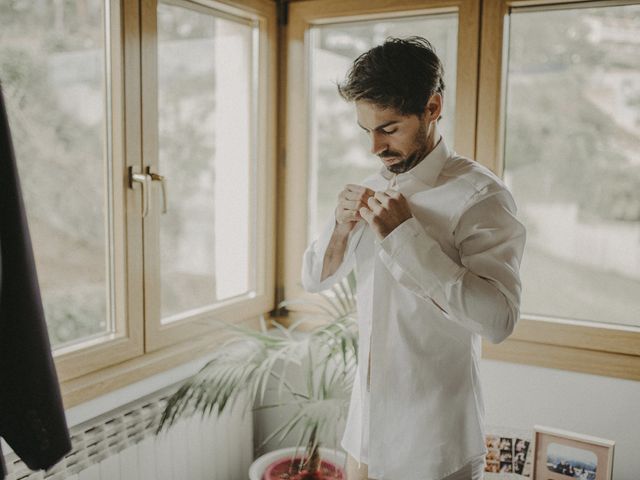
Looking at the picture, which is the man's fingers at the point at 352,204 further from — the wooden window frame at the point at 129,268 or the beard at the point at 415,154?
the wooden window frame at the point at 129,268

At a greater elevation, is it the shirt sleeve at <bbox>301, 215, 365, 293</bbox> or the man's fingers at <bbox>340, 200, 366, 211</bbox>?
the man's fingers at <bbox>340, 200, 366, 211</bbox>

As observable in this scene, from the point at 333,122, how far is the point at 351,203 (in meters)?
1.15

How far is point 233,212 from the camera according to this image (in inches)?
94.1

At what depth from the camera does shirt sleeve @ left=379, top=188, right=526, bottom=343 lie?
112 centimetres

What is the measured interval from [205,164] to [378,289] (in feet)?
3.95

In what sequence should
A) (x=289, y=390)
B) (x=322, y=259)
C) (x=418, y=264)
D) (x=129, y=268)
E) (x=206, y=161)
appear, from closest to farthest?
(x=418, y=264)
(x=322, y=259)
(x=129, y=268)
(x=289, y=390)
(x=206, y=161)

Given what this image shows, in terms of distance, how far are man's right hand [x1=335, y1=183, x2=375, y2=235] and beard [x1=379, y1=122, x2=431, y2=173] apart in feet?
0.27

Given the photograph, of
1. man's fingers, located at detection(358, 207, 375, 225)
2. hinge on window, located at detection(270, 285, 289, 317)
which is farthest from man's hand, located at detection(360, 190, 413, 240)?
hinge on window, located at detection(270, 285, 289, 317)

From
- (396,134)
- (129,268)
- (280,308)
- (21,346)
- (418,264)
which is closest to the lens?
(21,346)

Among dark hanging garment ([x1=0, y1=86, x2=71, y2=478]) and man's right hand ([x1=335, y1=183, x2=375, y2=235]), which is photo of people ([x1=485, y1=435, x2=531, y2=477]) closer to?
man's right hand ([x1=335, y1=183, x2=375, y2=235])

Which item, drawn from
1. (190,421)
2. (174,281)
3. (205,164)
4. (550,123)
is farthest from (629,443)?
(205,164)

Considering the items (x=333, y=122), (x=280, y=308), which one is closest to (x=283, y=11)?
(x=333, y=122)

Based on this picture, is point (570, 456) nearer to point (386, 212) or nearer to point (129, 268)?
point (386, 212)

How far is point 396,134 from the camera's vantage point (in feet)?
4.18
